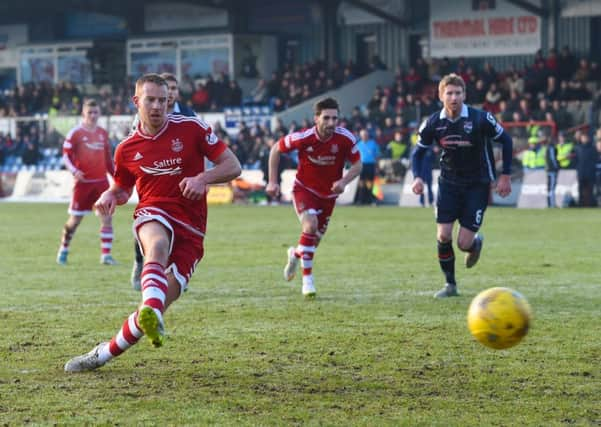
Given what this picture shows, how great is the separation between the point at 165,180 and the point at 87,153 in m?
8.15

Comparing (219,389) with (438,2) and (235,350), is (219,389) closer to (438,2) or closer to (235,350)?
(235,350)

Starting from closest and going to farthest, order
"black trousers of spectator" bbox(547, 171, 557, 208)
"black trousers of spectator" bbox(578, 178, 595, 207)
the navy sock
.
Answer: the navy sock
"black trousers of spectator" bbox(578, 178, 595, 207)
"black trousers of spectator" bbox(547, 171, 557, 208)

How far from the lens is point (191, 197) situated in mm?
6965

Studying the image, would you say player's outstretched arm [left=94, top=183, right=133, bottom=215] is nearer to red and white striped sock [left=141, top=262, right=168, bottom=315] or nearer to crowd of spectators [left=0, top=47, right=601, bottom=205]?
red and white striped sock [left=141, top=262, right=168, bottom=315]

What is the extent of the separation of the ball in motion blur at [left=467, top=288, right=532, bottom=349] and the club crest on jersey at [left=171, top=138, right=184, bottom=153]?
213 cm

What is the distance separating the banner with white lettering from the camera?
3550cm

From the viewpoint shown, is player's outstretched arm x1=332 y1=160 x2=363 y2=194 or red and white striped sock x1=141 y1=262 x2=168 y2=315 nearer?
red and white striped sock x1=141 y1=262 x2=168 y2=315

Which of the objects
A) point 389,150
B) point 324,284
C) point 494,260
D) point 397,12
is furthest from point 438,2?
point 324,284

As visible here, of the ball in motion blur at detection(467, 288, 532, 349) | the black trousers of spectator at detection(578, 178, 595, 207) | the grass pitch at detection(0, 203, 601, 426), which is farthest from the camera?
the black trousers of spectator at detection(578, 178, 595, 207)

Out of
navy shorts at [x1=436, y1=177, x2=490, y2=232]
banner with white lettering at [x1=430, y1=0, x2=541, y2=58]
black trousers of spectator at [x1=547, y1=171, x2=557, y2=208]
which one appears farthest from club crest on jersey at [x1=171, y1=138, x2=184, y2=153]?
banner with white lettering at [x1=430, y1=0, x2=541, y2=58]

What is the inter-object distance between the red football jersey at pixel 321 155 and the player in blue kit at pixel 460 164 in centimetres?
73

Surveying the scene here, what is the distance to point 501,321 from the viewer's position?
22.7 ft

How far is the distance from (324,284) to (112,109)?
1145 inches

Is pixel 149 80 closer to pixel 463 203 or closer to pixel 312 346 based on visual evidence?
pixel 312 346
